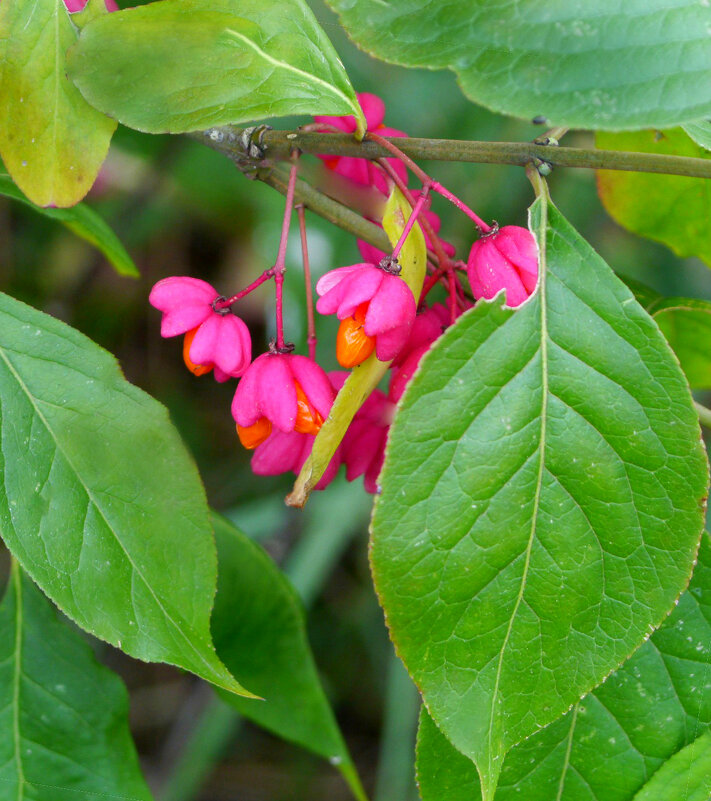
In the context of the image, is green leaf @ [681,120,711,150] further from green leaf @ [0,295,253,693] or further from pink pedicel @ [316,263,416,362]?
green leaf @ [0,295,253,693]

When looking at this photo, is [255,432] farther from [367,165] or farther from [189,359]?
[367,165]

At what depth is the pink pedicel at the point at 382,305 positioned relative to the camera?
80cm

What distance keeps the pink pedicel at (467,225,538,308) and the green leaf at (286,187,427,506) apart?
0.05 metres

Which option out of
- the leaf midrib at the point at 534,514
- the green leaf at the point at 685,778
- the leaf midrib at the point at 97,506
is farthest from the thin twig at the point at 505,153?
the green leaf at the point at 685,778

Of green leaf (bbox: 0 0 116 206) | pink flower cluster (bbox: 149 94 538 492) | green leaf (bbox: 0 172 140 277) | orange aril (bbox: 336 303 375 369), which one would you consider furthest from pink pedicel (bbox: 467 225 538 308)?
green leaf (bbox: 0 172 140 277)

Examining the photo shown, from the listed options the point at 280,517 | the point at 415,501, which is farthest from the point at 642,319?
the point at 280,517

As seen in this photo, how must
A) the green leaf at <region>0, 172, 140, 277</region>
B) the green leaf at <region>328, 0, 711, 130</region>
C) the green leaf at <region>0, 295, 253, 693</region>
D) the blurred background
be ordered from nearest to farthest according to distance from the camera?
the green leaf at <region>328, 0, 711, 130</region>, the green leaf at <region>0, 295, 253, 693</region>, the green leaf at <region>0, 172, 140, 277</region>, the blurred background

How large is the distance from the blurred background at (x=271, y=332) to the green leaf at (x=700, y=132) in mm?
1238

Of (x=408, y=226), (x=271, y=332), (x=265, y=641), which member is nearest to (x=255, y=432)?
(x=408, y=226)

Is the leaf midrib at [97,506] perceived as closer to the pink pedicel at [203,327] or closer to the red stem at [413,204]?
the pink pedicel at [203,327]

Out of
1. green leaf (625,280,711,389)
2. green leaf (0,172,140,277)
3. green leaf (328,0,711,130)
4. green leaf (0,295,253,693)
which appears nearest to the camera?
green leaf (328,0,711,130)

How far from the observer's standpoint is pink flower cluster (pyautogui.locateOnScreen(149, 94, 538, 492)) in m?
0.82

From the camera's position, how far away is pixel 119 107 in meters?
0.81

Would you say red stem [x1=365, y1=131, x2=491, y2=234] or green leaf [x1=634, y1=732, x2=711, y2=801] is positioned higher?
red stem [x1=365, y1=131, x2=491, y2=234]
